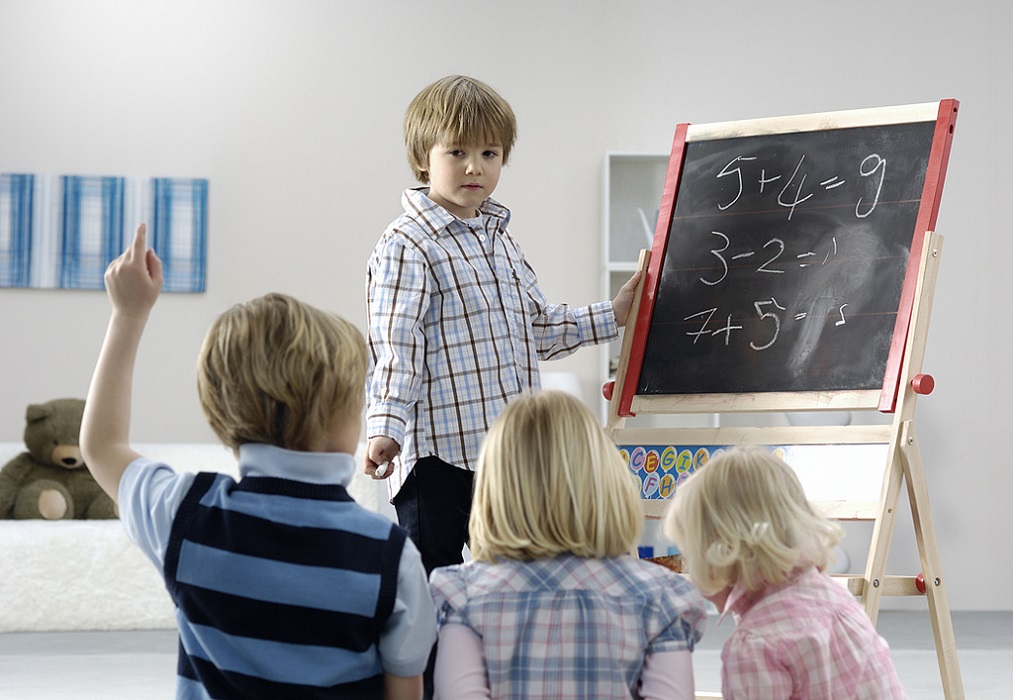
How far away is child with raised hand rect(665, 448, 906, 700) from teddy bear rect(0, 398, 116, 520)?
282cm

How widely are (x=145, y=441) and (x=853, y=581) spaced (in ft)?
9.38

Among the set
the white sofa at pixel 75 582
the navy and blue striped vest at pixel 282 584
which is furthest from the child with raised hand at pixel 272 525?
the white sofa at pixel 75 582

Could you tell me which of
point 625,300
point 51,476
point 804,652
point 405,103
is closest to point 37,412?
point 51,476

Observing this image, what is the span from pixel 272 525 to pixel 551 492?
28cm

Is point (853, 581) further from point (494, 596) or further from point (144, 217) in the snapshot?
point (144, 217)

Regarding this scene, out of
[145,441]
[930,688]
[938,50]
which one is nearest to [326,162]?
[145,441]

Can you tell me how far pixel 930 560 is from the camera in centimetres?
192

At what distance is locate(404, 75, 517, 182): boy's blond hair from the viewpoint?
1780mm

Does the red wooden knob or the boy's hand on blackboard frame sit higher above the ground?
the boy's hand on blackboard frame

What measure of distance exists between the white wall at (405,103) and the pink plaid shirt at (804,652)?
2793 mm

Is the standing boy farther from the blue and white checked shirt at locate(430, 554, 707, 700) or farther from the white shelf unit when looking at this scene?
the white shelf unit

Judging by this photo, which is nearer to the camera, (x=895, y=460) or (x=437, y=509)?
(x=437, y=509)

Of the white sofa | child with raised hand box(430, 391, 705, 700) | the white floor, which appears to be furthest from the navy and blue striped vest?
the white sofa

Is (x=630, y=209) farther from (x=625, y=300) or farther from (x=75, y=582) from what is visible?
(x=75, y=582)
